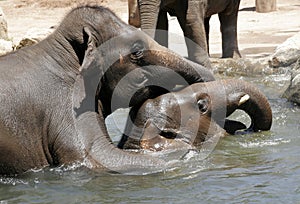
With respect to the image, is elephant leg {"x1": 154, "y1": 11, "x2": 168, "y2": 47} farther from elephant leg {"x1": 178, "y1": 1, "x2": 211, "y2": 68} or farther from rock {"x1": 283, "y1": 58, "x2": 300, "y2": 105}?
rock {"x1": 283, "y1": 58, "x2": 300, "y2": 105}

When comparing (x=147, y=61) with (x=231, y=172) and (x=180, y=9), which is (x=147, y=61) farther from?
(x=180, y=9)

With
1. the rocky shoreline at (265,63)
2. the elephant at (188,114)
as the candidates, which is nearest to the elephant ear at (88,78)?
the elephant at (188,114)

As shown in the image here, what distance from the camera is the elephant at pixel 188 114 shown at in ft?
24.6

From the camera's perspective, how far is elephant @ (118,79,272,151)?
Result: 7492mm

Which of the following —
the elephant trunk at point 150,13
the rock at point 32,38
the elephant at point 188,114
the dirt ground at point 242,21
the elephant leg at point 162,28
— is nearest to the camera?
the elephant at point 188,114

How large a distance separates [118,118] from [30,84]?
269cm

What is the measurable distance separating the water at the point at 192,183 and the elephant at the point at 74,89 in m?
0.13

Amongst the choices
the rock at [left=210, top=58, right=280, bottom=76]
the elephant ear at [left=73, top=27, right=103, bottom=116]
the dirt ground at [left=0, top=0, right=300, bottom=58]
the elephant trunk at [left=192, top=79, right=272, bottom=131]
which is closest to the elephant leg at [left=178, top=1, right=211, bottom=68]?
the rock at [left=210, top=58, right=280, bottom=76]

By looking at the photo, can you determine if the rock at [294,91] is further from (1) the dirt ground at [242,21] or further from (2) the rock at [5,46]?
(2) the rock at [5,46]

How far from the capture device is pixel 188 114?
7625mm

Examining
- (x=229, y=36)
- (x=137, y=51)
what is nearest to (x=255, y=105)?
(x=137, y=51)

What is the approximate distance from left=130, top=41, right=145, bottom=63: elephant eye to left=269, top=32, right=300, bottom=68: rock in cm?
548

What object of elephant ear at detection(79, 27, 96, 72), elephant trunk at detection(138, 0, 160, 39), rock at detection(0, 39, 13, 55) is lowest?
rock at detection(0, 39, 13, 55)

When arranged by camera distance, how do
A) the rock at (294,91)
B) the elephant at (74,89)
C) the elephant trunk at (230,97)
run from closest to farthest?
the elephant at (74,89)
the elephant trunk at (230,97)
the rock at (294,91)
